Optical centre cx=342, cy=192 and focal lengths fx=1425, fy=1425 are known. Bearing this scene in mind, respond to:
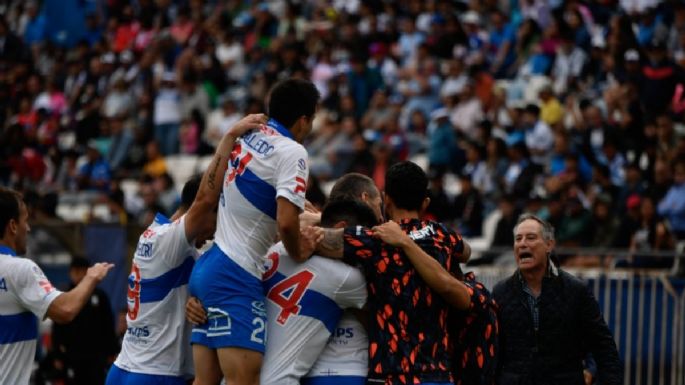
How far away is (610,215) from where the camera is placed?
17.3 meters

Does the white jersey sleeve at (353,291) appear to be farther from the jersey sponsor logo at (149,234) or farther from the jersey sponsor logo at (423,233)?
the jersey sponsor logo at (149,234)

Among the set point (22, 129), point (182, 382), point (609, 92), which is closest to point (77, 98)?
point (22, 129)

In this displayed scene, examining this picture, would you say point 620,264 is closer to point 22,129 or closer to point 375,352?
point 375,352

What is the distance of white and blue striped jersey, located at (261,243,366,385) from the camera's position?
802 centimetres

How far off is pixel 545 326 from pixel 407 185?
5.04ft

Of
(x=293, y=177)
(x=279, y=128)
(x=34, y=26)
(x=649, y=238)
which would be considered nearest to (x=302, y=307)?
(x=293, y=177)

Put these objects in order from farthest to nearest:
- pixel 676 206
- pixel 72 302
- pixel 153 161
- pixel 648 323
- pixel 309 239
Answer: pixel 153 161 < pixel 676 206 < pixel 648 323 < pixel 72 302 < pixel 309 239

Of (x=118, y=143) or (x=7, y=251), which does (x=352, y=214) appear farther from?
(x=118, y=143)

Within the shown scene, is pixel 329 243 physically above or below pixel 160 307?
above

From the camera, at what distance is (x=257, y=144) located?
8172mm

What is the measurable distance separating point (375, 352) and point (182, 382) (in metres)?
1.64

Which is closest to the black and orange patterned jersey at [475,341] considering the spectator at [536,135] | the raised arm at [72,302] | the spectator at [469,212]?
the raised arm at [72,302]

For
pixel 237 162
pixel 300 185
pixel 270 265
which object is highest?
pixel 237 162

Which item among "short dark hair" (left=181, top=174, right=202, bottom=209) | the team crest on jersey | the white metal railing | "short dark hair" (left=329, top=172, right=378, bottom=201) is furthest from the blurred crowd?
the team crest on jersey
